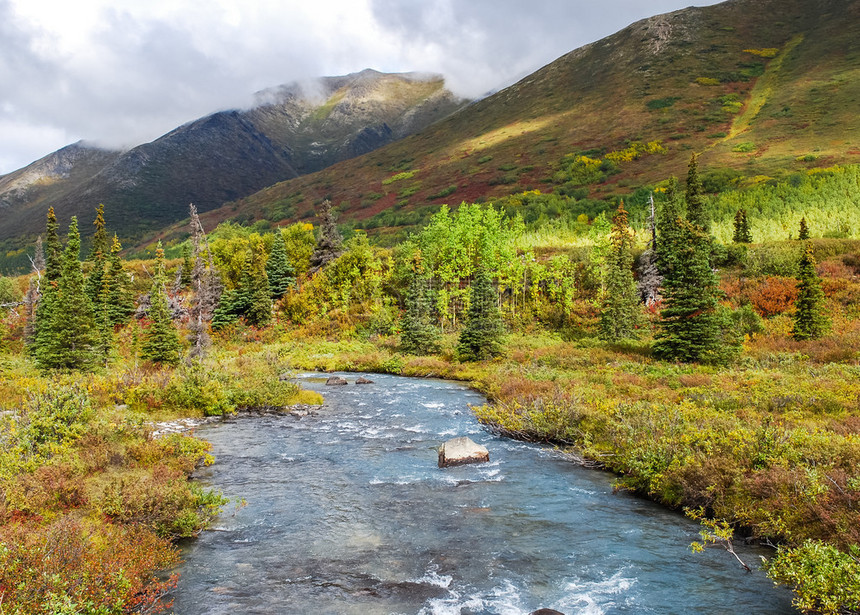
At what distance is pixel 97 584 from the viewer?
775 centimetres

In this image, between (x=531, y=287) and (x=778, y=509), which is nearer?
(x=778, y=509)

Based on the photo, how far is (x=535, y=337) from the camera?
156 feet

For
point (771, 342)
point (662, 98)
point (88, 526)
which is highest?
point (662, 98)

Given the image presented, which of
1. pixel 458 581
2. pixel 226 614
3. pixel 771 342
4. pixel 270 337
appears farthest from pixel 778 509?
pixel 270 337

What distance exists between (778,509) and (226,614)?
10915 millimetres

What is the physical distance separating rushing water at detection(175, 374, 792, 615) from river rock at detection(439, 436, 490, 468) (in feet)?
1.21

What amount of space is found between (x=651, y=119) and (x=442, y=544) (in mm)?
129420

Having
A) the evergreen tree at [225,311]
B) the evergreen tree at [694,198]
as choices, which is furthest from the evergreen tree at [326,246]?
the evergreen tree at [694,198]

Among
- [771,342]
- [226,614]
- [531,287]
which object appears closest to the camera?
[226,614]

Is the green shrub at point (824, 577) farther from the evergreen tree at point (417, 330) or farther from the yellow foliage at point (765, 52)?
the yellow foliage at point (765, 52)

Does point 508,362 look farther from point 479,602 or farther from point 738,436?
point 479,602

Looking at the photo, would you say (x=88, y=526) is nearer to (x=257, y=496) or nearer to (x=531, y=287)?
(x=257, y=496)

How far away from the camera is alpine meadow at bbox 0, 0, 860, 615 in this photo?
10.5 m

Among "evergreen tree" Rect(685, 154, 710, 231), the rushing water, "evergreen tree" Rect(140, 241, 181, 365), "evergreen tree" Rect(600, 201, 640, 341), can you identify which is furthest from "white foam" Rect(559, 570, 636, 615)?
"evergreen tree" Rect(685, 154, 710, 231)
